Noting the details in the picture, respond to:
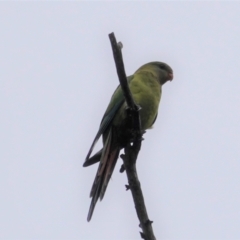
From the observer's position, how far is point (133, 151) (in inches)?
166

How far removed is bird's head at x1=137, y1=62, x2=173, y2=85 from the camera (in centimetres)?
667

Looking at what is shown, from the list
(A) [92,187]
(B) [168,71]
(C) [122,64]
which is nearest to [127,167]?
(A) [92,187]

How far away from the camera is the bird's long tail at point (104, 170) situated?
446 cm

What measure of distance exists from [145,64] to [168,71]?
340mm

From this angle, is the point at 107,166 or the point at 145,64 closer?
the point at 107,166

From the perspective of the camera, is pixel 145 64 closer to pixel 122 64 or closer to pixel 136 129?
pixel 136 129

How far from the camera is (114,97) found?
576cm

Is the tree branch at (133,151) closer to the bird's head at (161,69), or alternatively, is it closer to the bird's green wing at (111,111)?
the bird's green wing at (111,111)

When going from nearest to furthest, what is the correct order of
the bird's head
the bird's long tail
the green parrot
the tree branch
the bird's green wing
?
the tree branch, the bird's long tail, the green parrot, the bird's green wing, the bird's head

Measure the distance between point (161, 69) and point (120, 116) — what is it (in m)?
1.76

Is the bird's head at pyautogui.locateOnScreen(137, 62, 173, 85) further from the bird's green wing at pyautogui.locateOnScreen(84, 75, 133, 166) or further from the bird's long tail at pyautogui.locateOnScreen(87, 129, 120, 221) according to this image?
the bird's long tail at pyautogui.locateOnScreen(87, 129, 120, 221)

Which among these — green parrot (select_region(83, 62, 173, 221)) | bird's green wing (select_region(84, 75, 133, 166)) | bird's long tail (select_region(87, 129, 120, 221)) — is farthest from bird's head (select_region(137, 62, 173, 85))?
bird's long tail (select_region(87, 129, 120, 221))

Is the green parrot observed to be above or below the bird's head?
below

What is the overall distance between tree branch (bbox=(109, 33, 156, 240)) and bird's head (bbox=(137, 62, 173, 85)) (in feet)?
8.01
